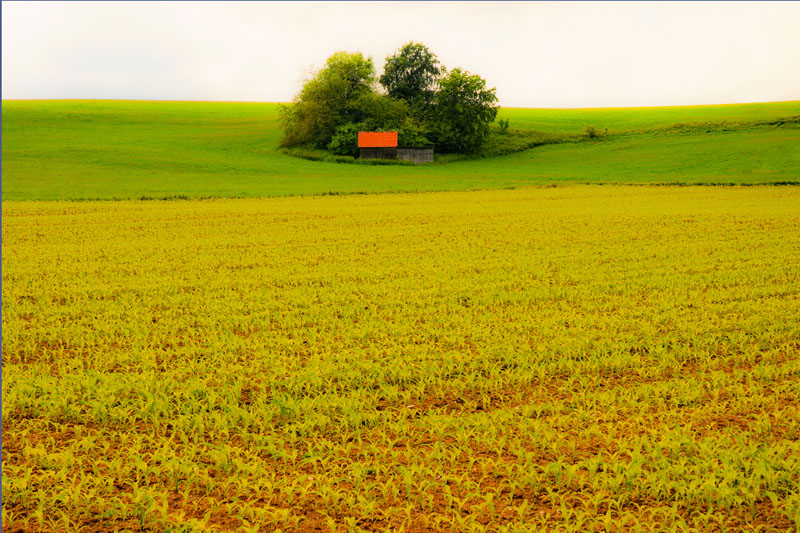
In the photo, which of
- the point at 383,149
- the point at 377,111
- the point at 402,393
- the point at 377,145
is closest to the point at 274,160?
the point at 377,145

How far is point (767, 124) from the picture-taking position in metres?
67.8

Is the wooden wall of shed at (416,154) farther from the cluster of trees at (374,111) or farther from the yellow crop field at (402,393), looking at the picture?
the yellow crop field at (402,393)

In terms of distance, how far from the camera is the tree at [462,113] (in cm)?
6750

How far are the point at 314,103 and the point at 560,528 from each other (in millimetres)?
62377

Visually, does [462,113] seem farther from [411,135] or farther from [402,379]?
[402,379]

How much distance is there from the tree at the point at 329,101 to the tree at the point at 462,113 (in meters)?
8.20

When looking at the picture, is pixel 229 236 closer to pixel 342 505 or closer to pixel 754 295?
pixel 754 295

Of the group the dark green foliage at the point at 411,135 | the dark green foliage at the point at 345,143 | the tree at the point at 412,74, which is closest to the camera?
the dark green foliage at the point at 345,143

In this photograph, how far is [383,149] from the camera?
62.1m

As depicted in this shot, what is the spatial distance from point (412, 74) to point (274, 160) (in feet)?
90.7

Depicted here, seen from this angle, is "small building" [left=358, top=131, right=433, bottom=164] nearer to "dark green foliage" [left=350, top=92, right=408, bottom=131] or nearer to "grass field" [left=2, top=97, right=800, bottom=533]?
"dark green foliage" [left=350, top=92, right=408, bottom=131]

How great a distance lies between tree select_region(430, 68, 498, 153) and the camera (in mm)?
67500

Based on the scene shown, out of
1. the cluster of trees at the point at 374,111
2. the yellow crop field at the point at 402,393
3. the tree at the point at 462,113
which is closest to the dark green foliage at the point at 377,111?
the cluster of trees at the point at 374,111

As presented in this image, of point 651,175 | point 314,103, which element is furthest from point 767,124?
point 314,103
